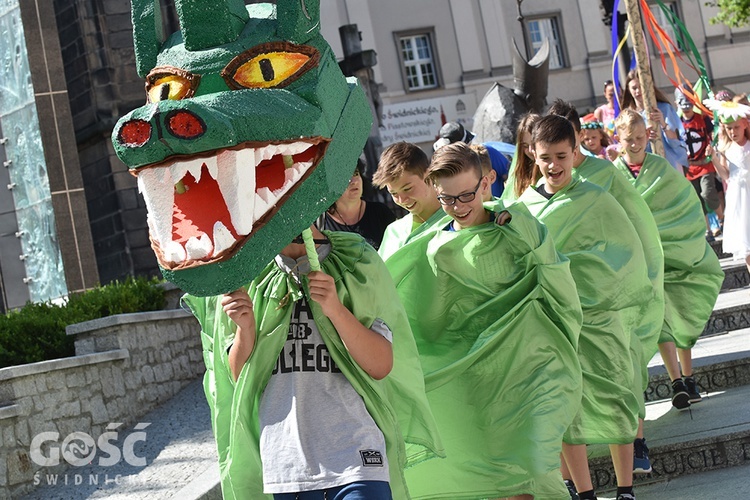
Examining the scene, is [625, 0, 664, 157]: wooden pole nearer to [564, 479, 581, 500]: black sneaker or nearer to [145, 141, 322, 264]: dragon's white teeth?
[564, 479, 581, 500]: black sneaker

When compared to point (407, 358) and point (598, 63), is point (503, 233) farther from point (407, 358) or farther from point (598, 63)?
point (598, 63)

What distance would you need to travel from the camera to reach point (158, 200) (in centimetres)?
312

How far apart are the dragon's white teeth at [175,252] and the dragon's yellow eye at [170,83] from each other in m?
0.42

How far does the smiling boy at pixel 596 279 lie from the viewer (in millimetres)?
5426

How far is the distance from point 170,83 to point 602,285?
302 cm

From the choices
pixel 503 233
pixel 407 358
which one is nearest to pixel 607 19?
pixel 503 233

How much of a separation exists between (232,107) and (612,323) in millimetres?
3120

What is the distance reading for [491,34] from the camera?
31672 mm

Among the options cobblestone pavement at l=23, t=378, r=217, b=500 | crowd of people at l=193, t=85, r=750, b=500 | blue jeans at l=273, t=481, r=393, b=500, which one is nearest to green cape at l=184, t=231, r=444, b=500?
crowd of people at l=193, t=85, r=750, b=500

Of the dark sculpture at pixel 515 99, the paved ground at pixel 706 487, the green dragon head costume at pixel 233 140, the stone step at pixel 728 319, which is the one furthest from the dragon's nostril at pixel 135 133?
the dark sculpture at pixel 515 99

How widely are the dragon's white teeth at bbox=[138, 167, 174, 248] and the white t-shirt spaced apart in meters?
0.50

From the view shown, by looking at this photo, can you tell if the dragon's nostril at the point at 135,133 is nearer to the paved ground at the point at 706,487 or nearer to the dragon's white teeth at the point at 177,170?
the dragon's white teeth at the point at 177,170

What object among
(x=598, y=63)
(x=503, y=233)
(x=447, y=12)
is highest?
(x=447, y=12)

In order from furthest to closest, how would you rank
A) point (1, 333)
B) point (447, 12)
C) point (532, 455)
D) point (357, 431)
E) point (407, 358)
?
point (447, 12)
point (1, 333)
point (532, 455)
point (407, 358)
point (357, 431)
